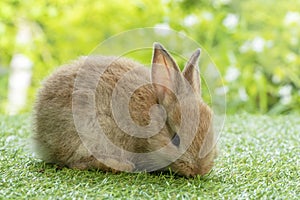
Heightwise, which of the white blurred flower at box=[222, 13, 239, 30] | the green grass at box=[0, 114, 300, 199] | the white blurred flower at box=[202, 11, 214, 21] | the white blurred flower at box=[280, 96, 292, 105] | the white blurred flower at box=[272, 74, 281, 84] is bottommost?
the green grass at box=[0, 114, 300, 199]

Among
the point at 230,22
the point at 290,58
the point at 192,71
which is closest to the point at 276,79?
the point at 290,58

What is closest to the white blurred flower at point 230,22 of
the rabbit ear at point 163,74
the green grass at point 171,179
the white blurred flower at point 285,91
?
the white blurred flower at point 285,91

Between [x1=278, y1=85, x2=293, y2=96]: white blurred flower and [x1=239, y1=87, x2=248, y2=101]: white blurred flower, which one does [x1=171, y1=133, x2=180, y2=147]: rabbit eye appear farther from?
[x1=278, y1=85, x2=293, y2=96]: white blurred flower

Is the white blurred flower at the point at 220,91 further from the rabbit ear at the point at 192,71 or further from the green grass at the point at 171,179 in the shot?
the rabbit ear at the point at 192,71

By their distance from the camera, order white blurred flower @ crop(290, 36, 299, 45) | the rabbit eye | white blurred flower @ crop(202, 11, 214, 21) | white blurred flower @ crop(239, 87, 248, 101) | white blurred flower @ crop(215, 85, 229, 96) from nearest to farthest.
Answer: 1. the rabbit eye
2. white blurred flower @ crop(215, 85, 229, 96)
3. white blurred flower @ crop(239, 87, 248, 101)
4. white blurred flower @ crop(202, 11, 214, 21)
5. white blurred flower @ crop(290, 36, 299, 45)

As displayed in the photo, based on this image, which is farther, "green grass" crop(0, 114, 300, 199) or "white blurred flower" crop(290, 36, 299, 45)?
"white blurred flower" crop(290, 36, 299, 45)

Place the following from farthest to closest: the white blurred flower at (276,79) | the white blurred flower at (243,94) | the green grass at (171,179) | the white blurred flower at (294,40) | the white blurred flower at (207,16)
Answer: the white blurred flower at (294,40)
the white blurred flower at (207,16)
the white blurred flower at (276,79)
the white blurred flower at (243,94)
the green grass at (171,179)

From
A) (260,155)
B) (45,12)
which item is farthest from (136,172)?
(45,12)

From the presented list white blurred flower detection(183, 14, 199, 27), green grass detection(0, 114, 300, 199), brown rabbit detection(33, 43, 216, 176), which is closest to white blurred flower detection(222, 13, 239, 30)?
white blurred flower detection(183, 14, 199, 27)

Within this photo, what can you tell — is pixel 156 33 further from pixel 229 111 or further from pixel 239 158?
pixel 239 158
